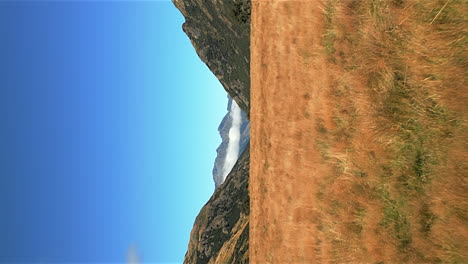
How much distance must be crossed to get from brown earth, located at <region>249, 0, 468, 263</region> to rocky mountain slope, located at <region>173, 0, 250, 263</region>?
2146cm

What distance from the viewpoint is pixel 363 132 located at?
679cm

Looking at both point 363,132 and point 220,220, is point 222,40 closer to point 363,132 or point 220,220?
point 220,220

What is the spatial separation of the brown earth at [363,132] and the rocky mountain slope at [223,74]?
70.4 ft

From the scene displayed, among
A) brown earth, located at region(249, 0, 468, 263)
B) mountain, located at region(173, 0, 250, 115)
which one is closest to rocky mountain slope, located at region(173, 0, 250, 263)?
mountain, located at region(173, 0, 250, 115)

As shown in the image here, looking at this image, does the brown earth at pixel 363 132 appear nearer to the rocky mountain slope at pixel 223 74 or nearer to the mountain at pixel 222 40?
the rocky mountain slope at pixel 223 74

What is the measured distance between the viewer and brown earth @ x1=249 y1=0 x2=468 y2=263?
5.84 m

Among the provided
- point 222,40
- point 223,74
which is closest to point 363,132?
point 223,74

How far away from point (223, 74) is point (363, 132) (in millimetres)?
38987

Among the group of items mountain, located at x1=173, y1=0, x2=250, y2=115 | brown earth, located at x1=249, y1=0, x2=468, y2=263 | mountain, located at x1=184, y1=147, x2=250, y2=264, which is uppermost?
mountain, located at x1=173, y1=0, x2=250, y2=115

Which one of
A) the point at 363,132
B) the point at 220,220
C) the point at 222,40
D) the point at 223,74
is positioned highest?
the point at 222,40

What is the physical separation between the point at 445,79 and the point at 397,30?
1.29 meters

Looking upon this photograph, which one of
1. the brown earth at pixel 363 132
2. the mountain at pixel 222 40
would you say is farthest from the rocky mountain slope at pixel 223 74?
the brown earth at pixel 363 132

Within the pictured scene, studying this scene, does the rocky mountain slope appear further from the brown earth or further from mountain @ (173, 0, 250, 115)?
the brown earth

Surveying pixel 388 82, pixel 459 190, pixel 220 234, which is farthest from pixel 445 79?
pixel 220 234
